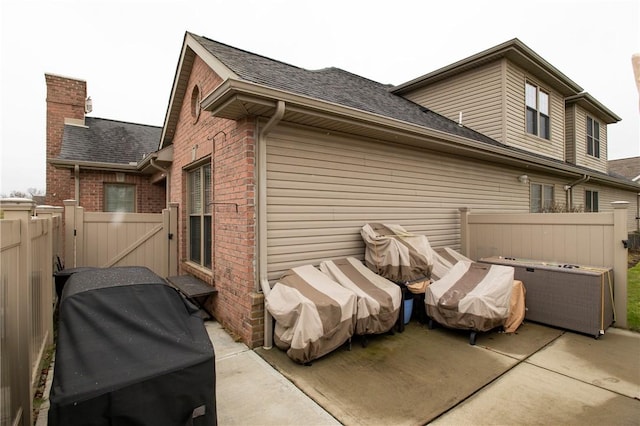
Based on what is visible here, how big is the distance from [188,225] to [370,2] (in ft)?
21.3

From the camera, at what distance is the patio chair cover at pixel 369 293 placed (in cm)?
392

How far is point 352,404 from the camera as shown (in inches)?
112

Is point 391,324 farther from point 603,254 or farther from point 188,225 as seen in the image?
point 188,225

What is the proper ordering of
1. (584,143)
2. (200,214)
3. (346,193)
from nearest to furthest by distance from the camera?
1. (346,193)
2. (200,214)
3. (584,143)

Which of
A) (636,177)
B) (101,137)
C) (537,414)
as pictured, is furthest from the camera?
(636,177)

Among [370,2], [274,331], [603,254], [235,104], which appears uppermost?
[370,2]

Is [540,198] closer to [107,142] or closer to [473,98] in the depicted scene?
[473,98]

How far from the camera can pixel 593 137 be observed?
13.5m

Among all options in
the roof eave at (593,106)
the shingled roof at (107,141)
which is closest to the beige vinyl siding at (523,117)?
the roof eave at (593,106)

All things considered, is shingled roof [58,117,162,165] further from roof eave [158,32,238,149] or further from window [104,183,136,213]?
roof eave [158,32,238,149]

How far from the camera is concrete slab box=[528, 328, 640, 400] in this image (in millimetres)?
3242

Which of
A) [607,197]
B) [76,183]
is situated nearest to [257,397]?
[76,183]

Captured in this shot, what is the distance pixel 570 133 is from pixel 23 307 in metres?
15.8

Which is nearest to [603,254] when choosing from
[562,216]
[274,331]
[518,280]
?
[562,216]
